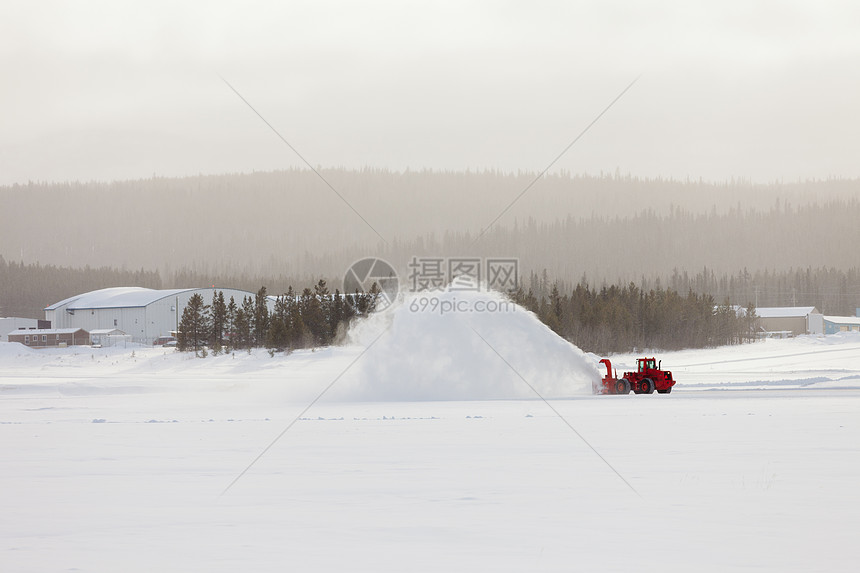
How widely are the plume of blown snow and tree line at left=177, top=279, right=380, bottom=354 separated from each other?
4405cm

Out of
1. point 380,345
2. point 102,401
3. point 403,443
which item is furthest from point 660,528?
point 102,401

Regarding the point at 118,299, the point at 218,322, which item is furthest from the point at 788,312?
the point at 118,299

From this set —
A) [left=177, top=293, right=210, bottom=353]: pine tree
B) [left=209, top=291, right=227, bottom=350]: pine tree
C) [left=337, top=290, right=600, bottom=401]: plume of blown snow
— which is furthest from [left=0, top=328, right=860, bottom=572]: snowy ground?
[left=209, top=291, right=227, bottom=350]: pine tree

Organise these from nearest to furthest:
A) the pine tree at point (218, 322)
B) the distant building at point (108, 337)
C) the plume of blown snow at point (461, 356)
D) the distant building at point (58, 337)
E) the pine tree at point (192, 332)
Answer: the plume of blown snow at point (461, 356) < the pine tree at point (192, 332) < the pine tree at point (218, 322) < the distant building at point (108, 337) < the distant building at point (58, 337)

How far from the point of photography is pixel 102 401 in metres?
37.1

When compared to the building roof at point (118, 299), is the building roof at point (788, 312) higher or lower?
lower

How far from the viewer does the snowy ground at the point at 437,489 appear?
32.8 feet

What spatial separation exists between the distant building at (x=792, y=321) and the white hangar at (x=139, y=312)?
10300 centimetres

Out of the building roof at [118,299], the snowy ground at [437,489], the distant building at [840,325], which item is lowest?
the distant building at [840,325]

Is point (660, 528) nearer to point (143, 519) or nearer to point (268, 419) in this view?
point (143, 519)

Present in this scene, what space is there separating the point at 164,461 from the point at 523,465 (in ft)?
23.4

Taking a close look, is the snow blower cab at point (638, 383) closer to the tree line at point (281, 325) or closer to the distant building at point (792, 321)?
the tree line at point (281, 325)

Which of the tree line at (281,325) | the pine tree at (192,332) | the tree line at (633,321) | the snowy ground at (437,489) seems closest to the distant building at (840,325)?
the tree line at (633,321)

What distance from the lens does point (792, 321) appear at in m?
175
